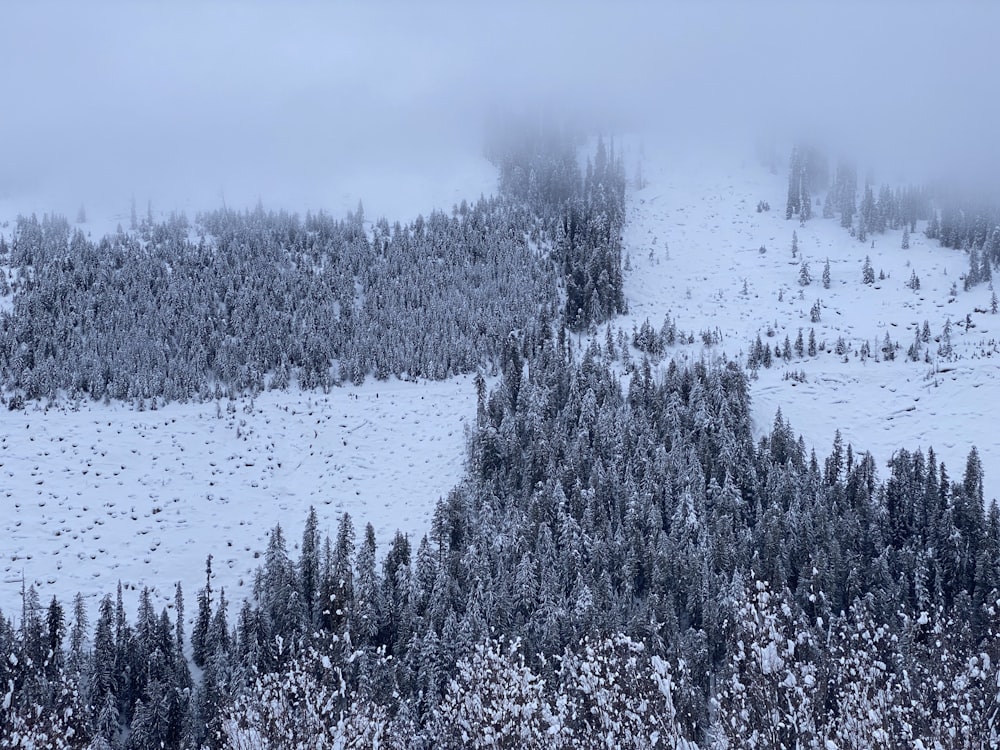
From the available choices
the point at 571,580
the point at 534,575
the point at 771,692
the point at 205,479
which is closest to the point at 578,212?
the point at 205,479

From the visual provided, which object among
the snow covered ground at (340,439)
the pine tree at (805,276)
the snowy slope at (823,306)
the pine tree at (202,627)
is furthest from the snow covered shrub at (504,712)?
the pine tree at (805,276)

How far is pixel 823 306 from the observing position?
12388 centimetres

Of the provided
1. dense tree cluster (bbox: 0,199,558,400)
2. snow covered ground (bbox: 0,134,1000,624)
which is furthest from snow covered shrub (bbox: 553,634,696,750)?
dense tree cluster (bbox: 0,199,558,400)

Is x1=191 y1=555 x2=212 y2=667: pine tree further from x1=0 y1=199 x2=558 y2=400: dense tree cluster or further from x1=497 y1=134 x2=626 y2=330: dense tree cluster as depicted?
x1=497 y1=134 x2=626 y2=330: dense tree cluster

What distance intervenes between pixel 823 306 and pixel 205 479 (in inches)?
3989

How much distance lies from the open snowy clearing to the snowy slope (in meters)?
44.2

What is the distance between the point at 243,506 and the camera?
3201 inches

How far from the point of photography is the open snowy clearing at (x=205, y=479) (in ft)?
230

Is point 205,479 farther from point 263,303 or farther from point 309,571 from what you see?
point 263,303

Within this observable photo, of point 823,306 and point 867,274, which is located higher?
point 867,274

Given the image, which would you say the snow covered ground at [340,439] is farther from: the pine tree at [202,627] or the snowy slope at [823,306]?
the pine tree at [202,627]

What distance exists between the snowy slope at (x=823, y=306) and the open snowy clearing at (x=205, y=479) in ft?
145

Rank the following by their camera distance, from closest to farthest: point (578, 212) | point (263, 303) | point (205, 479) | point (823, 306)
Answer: point (205, 479) → point (263, 303) → point (823, 306) → point (578, 212)

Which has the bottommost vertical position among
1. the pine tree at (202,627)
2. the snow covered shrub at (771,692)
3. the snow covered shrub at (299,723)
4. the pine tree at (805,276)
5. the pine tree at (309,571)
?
the pine tree at (202,627)
